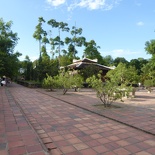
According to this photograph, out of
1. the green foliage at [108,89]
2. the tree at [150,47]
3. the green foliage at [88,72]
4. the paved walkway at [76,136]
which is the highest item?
the tree at [150,47]

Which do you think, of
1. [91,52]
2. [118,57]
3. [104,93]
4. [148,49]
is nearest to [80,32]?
[91,52]

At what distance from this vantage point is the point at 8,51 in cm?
2683

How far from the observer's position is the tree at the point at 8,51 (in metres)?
23.8

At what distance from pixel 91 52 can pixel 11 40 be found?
16.0 meters

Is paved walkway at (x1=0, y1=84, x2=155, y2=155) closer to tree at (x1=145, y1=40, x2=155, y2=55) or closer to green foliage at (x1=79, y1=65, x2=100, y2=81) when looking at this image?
green foliage at (x1=79, y1=65, x2=100, y2=81)

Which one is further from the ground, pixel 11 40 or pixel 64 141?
pixel 11 40

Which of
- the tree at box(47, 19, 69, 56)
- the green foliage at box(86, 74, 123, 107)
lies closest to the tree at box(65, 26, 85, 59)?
the tree at box(47, 19, 69, 56)

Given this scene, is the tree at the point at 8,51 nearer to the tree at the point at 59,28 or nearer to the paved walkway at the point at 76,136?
the tree at the point at 59,28

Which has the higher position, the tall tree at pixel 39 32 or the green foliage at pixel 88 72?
the tall tree at pixel 39 32

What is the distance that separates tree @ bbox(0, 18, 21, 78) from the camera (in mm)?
23834

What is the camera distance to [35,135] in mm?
4012

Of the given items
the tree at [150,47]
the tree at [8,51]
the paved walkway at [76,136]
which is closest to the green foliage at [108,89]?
the paved walkway at [76,136]

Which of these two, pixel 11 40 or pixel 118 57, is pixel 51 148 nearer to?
pixel 11 40

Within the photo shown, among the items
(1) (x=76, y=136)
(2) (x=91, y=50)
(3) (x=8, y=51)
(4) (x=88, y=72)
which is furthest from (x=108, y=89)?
(2) (x=91, y=50)
